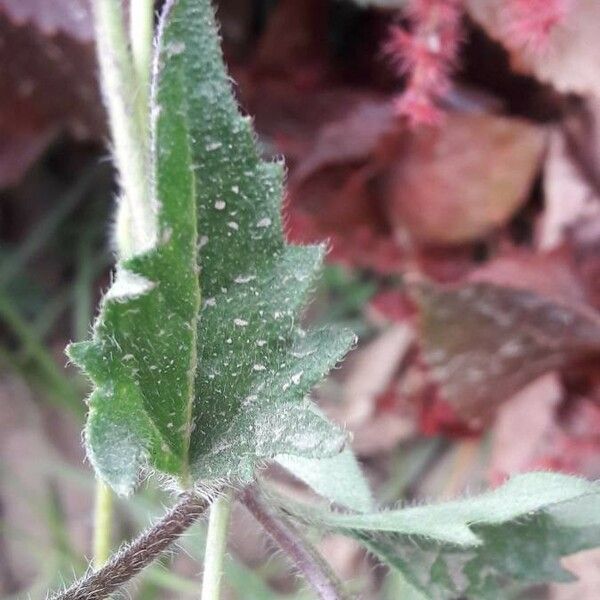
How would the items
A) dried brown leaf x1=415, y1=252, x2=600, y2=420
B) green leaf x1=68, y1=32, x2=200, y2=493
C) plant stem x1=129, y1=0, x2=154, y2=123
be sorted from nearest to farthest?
green leaf x1=68, y1=32, x2=200, y2=493
plant stem x1=129, y1=0, x2=154, y2=123
dried brown leaf x1=415, y1=252, x2=600, y2=420

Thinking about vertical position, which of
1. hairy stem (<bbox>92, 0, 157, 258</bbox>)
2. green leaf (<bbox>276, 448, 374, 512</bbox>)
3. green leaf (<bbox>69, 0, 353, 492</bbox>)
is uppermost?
hairy stem (<bbox>92, 0, 157, 258</bbox>)

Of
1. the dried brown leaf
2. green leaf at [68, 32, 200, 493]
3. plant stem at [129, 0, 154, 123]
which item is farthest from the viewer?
the dried brown leaf

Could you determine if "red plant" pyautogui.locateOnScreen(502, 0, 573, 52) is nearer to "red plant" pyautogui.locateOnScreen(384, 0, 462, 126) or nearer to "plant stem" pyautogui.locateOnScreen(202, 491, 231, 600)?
"red plant" pyautogui.locateOnScreen(384, 0, 462, 126)

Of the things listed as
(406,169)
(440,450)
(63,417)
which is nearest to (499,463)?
(440,450)

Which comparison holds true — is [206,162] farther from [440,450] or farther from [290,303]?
[440,450]

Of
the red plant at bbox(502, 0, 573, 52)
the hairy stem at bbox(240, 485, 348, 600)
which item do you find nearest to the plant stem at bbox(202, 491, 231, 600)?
the hairy stem at bbox(240, 485, 348, 600)

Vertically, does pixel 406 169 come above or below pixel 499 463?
above

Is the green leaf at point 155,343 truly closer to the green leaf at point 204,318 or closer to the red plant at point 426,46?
the green leaf at point 204,318
